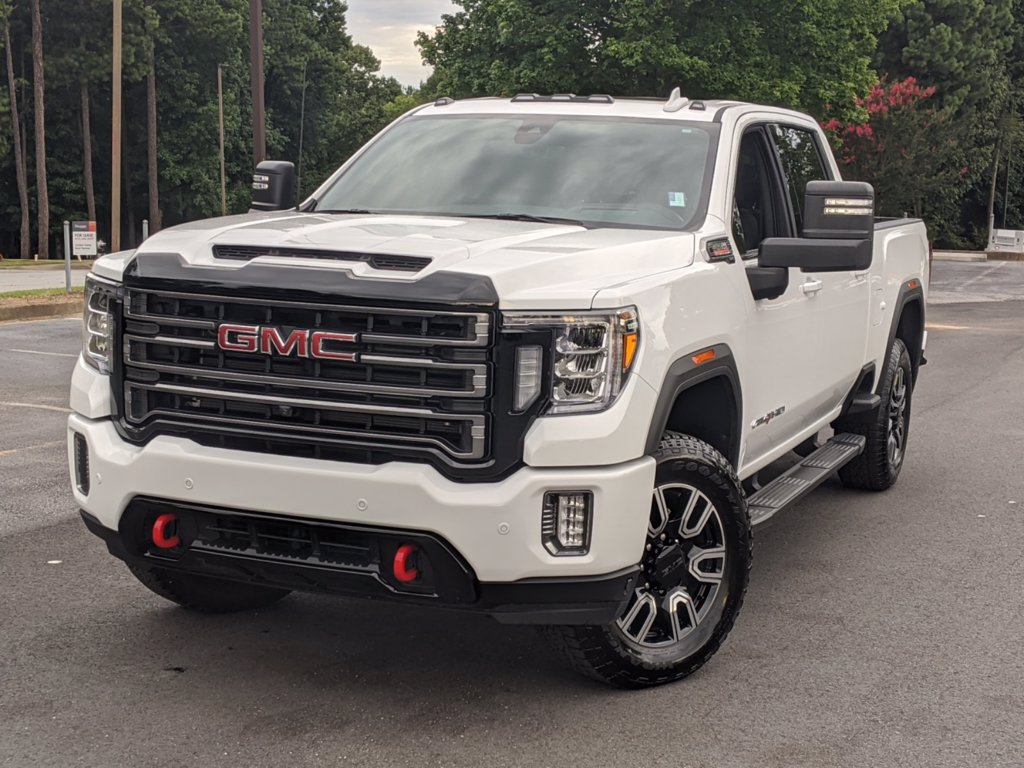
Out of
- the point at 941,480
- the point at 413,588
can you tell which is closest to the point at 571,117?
the point at 413,588

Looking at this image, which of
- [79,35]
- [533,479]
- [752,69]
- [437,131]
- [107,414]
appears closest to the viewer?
[533,479]

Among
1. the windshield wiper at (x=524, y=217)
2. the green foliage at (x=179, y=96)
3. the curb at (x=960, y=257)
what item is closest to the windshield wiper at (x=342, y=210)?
the windshield wiper at (x=524, y=217)

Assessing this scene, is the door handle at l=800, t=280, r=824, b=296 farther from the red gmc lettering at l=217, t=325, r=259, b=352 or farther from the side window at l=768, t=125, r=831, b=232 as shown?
the red gmc lettering at l=217, t=325, r=259, b=352

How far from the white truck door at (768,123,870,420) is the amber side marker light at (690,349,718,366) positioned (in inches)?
50.4

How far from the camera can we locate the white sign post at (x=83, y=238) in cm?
2234

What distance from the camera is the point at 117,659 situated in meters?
4.79

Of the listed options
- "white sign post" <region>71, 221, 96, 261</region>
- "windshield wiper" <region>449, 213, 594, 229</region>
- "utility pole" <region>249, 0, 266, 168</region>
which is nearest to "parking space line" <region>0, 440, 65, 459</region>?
"windshield wiper" <region>449, 213, 594, 229</region>

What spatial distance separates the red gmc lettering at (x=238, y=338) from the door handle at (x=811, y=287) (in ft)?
8.88

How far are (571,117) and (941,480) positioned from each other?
12.6 ft

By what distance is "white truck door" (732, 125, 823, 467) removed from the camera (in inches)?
208

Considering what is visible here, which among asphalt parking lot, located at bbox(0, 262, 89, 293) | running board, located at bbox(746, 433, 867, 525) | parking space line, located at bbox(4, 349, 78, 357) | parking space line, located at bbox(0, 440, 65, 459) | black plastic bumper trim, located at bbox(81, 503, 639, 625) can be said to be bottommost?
asphalt parking lot, located at bbox(0, 262, 89, 293)

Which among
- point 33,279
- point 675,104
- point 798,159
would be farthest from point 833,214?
point 33,279

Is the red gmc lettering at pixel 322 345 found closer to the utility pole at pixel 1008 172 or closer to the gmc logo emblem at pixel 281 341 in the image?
the gmc logo emblem at pixel 281 341

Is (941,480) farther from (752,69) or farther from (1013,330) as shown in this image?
(752,69)
